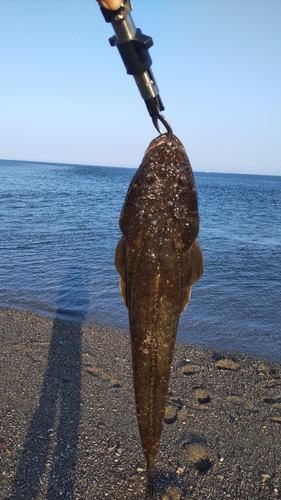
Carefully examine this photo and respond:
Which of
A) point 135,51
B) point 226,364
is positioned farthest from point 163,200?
point 226,364

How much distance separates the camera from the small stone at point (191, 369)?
7734mm

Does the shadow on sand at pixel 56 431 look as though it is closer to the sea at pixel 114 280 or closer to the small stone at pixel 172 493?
the small stone at pixel 172 493

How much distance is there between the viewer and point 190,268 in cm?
302

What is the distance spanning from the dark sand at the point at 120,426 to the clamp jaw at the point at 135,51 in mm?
4526

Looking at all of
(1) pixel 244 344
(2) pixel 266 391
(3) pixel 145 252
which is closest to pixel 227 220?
(1) pixel 244 344

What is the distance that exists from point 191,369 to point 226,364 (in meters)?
0.90

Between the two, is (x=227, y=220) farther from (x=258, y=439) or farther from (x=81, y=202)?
(x=258, y=439)

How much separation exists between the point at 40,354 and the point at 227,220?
27.0 m

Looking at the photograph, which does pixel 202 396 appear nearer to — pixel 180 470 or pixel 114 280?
pixel 180 470

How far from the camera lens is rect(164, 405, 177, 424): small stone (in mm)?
6141

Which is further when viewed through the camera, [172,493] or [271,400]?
[271,400]

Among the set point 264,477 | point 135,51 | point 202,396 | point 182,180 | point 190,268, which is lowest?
point 264,477

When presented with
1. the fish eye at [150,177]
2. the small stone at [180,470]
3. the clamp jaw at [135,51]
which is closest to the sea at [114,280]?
the small stone at [180,470]

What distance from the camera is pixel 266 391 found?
7.23 m
